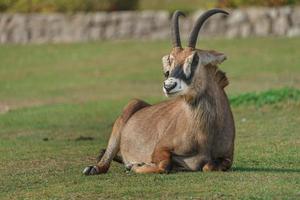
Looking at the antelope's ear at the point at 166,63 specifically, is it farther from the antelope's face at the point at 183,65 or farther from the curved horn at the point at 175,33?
the curved horn at the point at 175,33

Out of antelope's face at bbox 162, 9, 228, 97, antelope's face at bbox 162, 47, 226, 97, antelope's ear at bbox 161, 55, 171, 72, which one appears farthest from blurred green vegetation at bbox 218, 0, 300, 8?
antelope's ear at bbox 161, 55, 171, 72

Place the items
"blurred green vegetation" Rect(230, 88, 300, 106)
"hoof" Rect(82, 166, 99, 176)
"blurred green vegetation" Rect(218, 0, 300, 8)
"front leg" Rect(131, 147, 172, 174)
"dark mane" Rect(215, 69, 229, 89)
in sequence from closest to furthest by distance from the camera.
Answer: "front leg" Rect(131, 147, 172, 174), "dark mane" Rect(215, 69, 229, 89), "hoof" Rect(82, 166, 99, 176), "blurred green vegetation" Rect(230, 88, 300, 106), "blurred green vegetation" Rect(218, 0, 300, 8)

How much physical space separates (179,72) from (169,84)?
0.34 metres

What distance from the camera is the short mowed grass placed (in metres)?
10.3

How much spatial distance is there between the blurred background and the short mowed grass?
0.08ft

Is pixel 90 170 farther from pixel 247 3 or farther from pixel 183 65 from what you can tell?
pixel 247 3

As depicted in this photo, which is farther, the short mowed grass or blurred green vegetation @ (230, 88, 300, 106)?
blurred green vegetation @ (230, 88, 300, 106)

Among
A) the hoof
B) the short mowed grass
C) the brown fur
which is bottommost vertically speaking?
the short mowed grass

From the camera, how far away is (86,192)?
33.3 ft

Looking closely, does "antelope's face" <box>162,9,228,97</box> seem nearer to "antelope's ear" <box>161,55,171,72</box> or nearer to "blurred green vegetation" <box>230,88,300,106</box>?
"antelope's ear" <box>161,55,171,72</box>

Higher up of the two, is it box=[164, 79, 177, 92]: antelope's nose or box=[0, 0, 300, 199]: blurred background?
box=[164, 79, 177, 92]: antelope's nose

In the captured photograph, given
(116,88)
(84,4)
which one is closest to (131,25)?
(84,4)

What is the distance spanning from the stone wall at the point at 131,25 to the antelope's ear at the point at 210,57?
2019 cm

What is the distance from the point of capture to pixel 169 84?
10.5 meters
